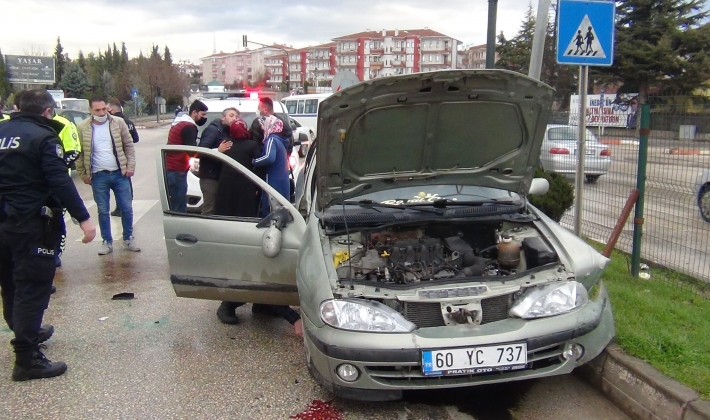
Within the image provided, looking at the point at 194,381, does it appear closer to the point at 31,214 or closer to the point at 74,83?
the point at 31,214

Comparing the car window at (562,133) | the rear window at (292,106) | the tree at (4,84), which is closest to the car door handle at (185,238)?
the car window at (562,133)

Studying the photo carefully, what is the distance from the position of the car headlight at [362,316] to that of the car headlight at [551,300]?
2.18ft

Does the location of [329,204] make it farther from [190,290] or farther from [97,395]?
[97,395]

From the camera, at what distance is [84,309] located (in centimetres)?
A: 567

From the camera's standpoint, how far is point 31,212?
4.05m

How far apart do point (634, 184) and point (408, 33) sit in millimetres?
106099

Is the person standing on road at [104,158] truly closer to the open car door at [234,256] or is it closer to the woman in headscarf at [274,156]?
the woman in headscarf at [274,156]

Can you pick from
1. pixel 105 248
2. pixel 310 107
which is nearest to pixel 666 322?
pixel 105 248

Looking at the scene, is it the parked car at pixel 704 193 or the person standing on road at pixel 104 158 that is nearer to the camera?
the parked car at pixel 704 193

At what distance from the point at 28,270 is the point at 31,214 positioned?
0.37 metres

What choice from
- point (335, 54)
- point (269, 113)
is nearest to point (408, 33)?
point (335, 54)

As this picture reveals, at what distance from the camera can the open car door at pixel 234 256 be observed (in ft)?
14.9

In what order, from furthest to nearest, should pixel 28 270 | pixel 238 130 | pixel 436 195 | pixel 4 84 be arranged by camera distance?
1. pixel 4 84
2. pixel 238 130
3. pixel 436 195
4. pixel 28 270

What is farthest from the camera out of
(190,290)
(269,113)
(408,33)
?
(408,33)
